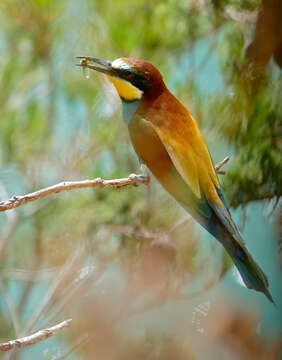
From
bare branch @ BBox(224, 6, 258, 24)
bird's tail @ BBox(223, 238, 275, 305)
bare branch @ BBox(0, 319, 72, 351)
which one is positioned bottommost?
bare branch @ BBox(0, 319, 72, 351)

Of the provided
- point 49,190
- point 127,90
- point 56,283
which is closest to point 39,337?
point 49,190

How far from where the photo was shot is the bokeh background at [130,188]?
0.73 meters

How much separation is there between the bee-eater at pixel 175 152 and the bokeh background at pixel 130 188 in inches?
3.0

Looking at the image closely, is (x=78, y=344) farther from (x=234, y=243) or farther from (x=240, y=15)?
(x=240, y=15)

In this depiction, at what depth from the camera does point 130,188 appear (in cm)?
91

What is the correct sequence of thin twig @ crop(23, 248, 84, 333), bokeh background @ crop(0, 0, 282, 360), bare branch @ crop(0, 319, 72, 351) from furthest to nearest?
thin twig @ crop(23, 248, 84, 333), bokeh background @ crop(0, 0, 282, 360), bare branch @ crop(0, 319, 72, 351)

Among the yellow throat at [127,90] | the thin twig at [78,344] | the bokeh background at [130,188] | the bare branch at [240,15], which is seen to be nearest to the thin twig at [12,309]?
the bokeh background at [130,188]

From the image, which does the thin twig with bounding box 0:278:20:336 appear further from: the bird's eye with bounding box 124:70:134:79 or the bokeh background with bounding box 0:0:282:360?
the bird's eye with bounding box 124:70:134:79

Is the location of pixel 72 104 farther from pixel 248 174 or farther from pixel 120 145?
pixel 248 174

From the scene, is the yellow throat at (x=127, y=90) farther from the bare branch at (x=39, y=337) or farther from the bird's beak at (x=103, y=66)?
the bare branch at (x=39, y=337)

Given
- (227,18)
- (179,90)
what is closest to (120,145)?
(179,90)

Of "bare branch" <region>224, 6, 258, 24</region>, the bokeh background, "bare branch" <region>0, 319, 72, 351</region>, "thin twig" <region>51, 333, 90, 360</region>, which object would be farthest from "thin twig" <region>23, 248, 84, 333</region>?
"bare branch" <region>224, 6, 258, 24</region>

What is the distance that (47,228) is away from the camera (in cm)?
113

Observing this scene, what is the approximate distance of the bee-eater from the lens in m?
0.62
